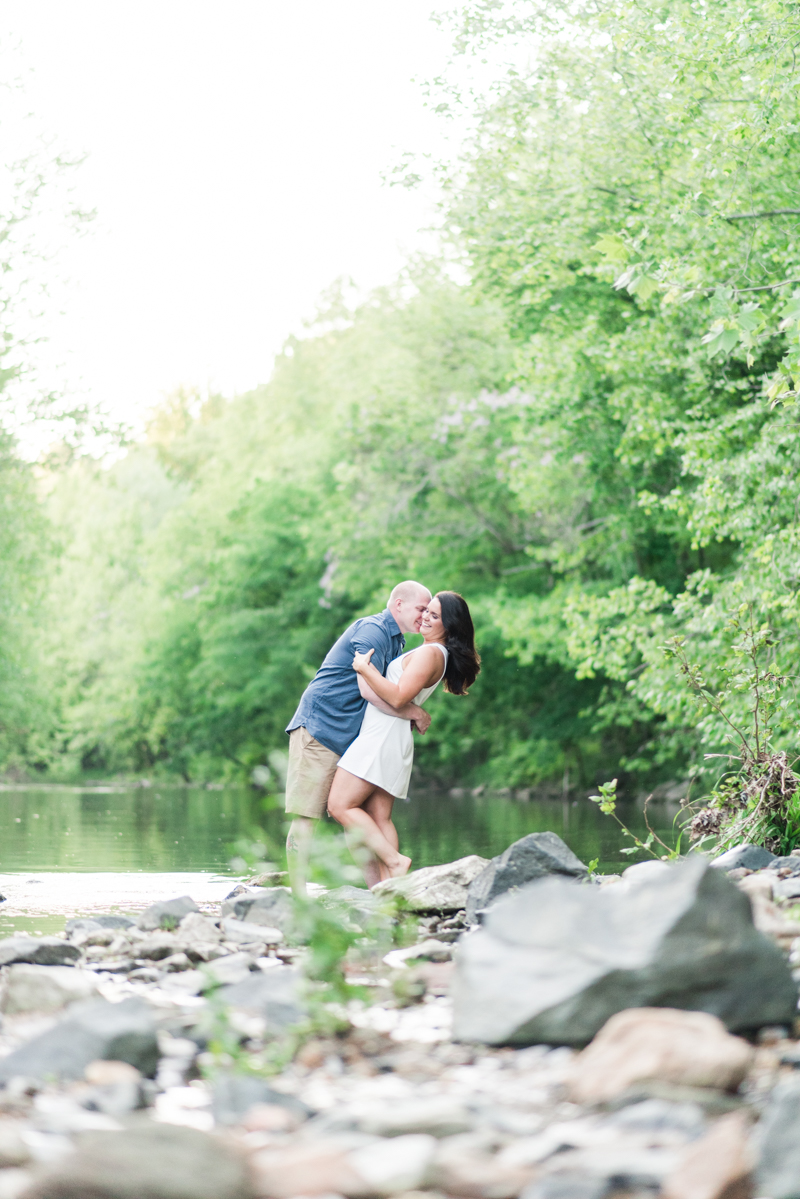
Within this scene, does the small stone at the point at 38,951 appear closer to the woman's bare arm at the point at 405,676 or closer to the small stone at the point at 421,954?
the small stone at the point at 421,954

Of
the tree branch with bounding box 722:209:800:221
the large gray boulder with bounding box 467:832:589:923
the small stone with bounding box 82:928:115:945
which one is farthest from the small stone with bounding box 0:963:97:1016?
the tree branch with bounding box 722:209:800:221

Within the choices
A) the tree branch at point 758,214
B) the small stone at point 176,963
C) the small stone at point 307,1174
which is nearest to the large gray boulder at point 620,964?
the small stone at point 307,1174

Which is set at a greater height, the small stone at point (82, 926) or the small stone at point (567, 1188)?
the small stone at point (567, 1188)

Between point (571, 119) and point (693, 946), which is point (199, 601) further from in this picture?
point (693, 946)

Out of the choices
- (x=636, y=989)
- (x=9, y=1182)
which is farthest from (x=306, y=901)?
(x=9, y=1182)

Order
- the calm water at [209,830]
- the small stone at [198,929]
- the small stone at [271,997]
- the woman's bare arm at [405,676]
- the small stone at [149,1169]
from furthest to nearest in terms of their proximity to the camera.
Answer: the calm water at [209,830] → the woman's bare arm at [405,676] → the small stone at [198,929] → the small stone at [271,997] → the small stone at [149,1169]

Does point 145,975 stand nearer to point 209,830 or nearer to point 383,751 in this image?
point 383,751

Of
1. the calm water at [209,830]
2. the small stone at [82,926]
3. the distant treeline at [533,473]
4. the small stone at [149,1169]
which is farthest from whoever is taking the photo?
the distant treeline at [533,473]

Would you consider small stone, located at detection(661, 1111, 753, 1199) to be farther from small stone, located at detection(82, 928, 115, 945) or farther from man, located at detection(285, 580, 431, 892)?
man, located at detection(285, 580, 431, 892)

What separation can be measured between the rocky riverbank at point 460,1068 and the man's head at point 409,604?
336 centimetres

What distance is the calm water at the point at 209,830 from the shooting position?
442 inches

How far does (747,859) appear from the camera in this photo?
23.2 feet

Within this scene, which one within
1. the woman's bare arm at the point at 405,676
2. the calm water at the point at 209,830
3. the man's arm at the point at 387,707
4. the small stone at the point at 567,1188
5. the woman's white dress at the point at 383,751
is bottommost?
the calm water at the point at 209,830

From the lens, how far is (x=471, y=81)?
17.9 metres
